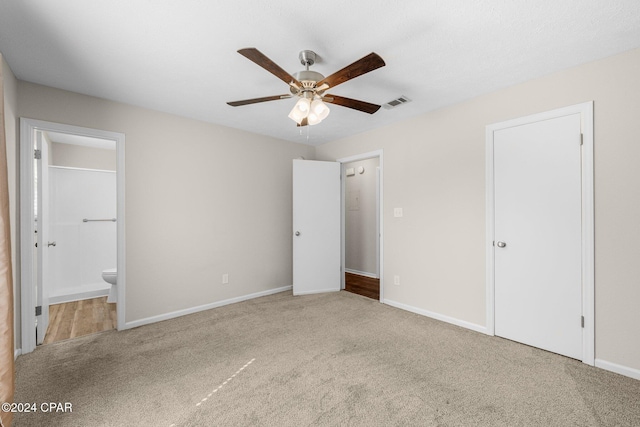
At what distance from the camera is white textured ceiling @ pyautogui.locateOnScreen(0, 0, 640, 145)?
5.34ft

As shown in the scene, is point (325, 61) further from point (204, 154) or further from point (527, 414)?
point (527, 414)

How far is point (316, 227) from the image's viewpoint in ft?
14.0

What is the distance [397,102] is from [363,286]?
2972mm

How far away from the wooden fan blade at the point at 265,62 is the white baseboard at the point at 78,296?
463cm

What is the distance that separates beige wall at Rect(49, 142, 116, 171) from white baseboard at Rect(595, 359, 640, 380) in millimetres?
6414

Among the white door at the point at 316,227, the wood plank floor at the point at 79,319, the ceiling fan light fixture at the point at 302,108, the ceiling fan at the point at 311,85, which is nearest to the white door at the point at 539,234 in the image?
the ceiling fan at the point at 311,85

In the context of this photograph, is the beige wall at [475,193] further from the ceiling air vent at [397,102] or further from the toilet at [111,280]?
the toilet at [111,280]

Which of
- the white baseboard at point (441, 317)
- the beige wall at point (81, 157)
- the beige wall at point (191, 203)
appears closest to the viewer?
the white baseboard at point (441, 317)

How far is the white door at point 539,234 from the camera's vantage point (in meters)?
2.28

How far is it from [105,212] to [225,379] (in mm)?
3924

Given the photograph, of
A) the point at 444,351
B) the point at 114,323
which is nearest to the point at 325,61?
the point at 444,351

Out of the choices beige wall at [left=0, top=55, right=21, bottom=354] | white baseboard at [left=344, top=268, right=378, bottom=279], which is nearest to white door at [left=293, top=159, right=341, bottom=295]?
white baseboard at [left=344, top=268, right=378, bottom=279]

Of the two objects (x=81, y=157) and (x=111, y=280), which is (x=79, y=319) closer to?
(x=111, y=280)

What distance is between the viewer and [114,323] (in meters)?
3.16
